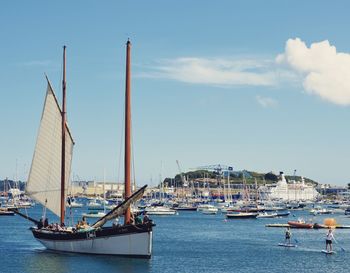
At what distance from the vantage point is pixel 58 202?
221 ft

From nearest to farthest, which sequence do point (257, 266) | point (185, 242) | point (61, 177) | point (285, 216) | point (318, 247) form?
1. point (257, 266)
2. point (61, 177)
3. point (318, 247)
4. point (185, 242)
5. point (285, 216)

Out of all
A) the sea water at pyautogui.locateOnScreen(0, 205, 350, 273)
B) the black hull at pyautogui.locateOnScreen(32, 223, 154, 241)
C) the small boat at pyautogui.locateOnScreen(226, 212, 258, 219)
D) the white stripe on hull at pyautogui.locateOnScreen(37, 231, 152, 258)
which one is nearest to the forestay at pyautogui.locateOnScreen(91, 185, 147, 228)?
the black hull at pyautogui.locateOnScreen(32, 223, 154, 241)

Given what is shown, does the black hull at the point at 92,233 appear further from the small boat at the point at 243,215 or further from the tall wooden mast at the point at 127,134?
the small boat at the point at 243,215

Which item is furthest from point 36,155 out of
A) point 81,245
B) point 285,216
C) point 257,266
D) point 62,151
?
point 285,216

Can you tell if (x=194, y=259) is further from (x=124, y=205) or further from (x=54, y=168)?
(x=54, y=168)

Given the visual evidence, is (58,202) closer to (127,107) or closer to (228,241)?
(127,107)

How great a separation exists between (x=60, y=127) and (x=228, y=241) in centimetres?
3588

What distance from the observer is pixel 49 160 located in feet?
221

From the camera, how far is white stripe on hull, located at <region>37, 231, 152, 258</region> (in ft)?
191

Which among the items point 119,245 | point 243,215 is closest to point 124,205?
point 119,245

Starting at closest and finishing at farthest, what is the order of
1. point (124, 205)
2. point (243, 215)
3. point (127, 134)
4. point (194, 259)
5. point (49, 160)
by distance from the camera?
point (124, 205)
point (127, 134)
point (194, 259)
point (49, 160)
point (243, 215)

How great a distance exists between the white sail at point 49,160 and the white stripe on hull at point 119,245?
6402mm

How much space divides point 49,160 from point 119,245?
43.9ft

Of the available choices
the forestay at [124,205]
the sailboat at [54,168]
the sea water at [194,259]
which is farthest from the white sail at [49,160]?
the forestay at [124,205]
